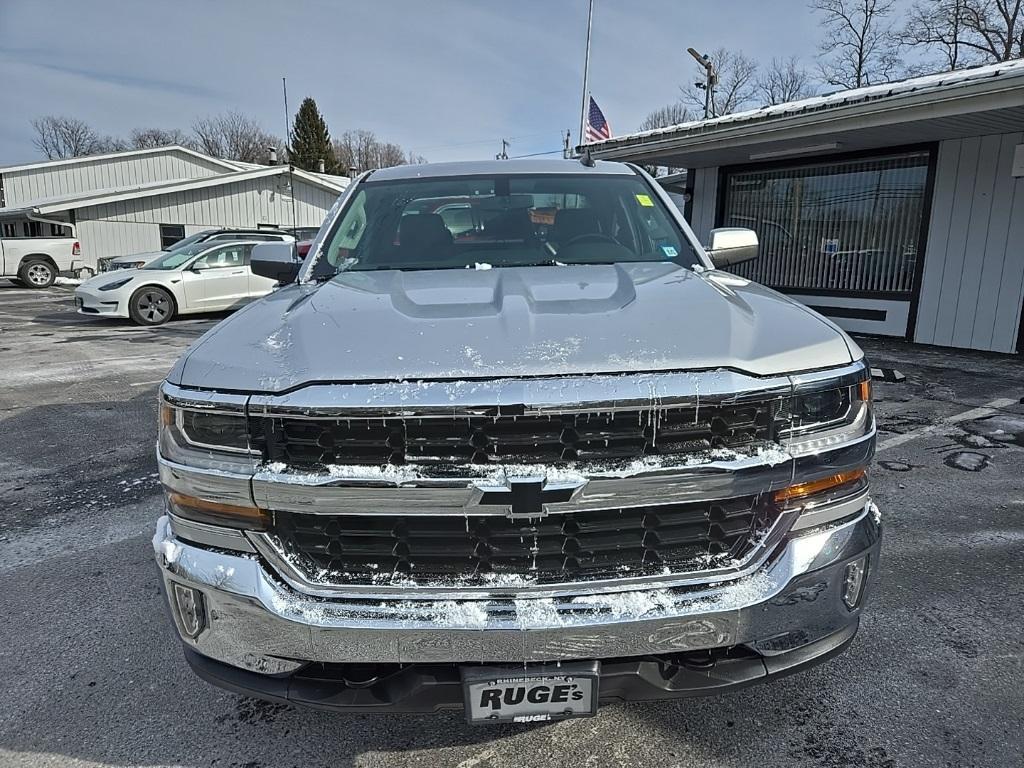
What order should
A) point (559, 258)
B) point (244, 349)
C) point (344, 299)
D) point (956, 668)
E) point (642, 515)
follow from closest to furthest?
point (642, 515)
point (244, 349)
point (344, 299)
point (956, 668)
point (559, 258)

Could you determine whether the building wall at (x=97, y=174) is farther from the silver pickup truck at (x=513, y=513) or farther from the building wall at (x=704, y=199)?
the silver pickup truck at (x=513, y=513)

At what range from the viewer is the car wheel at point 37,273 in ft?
64.2

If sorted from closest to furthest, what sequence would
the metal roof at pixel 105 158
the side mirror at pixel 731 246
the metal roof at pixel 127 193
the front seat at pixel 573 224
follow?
1. the front seat at pixel 573 224
2. the side mirror at pixel 731 246
3. the metal roof at pixel 127 193
4. the metal roof at pixel 105 158

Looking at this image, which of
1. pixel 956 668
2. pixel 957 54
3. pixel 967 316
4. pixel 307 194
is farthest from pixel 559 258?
pixel 957 54

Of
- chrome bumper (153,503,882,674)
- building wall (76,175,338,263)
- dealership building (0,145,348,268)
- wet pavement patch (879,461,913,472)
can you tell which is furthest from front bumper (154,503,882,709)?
dealership building (0,145,348,268)

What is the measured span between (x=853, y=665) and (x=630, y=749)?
92cm

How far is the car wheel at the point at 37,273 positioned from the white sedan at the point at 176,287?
984cm

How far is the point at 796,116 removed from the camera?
8.56m

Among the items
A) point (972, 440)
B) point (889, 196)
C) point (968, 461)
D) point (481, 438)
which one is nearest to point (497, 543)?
point (481, 438)

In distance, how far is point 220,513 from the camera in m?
1.60

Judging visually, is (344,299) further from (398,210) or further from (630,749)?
(630,749)

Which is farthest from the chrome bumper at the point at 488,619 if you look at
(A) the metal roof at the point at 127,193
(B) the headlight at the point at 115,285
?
(A) the metal roof at the point at 127,193

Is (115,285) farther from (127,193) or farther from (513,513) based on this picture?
(127,193)

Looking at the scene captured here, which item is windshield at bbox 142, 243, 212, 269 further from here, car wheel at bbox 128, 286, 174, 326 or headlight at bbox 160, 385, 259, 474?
headlight at bbox 160, 385, 259, 474
